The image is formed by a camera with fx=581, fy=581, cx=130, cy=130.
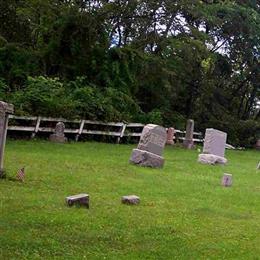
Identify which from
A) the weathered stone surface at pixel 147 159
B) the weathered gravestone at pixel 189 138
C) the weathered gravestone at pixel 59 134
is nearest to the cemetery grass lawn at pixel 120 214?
the weathered stone surface at pixel 147 159

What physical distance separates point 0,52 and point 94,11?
4866 millimetres

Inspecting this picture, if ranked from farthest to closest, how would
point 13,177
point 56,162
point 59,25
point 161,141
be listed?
point 59,25 → point 161,141 → point 56,162 → point 13,177

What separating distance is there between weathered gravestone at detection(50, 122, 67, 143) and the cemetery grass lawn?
5.03m

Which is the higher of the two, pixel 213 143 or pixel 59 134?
pixel 213 143

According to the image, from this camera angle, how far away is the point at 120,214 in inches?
367

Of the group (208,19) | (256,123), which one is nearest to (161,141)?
(208,19)

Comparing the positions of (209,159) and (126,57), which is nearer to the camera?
(209,159)

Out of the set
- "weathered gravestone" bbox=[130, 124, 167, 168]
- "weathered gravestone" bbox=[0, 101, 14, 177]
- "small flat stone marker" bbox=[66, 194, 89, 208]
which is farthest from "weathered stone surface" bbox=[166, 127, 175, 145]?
"small flat stone marker" bbox=[66, 194, 89, 208]

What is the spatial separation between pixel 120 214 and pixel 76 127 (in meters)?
14.3

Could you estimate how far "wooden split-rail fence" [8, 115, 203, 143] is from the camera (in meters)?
21.2

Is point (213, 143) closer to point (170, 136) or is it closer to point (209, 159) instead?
point (209, 159)

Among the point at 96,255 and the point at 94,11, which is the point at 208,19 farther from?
the point at 96,255

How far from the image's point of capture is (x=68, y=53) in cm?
2755

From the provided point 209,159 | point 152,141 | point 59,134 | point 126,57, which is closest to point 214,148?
point 209,159
